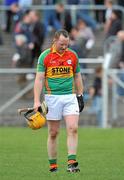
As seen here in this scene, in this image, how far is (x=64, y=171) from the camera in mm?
13250

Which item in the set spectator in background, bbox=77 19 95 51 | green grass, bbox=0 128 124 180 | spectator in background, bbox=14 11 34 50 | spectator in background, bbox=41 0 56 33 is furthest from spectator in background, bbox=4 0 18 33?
green grass, bbox=0 128 124 180

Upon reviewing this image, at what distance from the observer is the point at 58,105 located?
1307 centimetres

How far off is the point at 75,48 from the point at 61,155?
10.5m

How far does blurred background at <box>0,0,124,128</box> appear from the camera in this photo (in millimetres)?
24688

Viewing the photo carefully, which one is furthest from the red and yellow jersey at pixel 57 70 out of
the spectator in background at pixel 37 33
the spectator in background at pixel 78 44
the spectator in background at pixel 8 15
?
the spectator in background at pixel 8 15

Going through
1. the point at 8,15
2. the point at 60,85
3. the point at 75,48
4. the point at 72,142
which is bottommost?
the point at 72,142

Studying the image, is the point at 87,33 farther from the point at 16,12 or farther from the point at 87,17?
the point at 16,12

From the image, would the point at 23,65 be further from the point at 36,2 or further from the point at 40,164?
the point at 40,164

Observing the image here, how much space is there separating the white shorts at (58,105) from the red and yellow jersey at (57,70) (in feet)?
0.25

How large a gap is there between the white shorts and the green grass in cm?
86

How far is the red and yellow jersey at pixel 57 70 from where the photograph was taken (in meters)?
13.1

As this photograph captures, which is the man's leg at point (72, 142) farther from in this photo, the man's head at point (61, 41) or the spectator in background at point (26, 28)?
the spectator in background at point (26, 28)

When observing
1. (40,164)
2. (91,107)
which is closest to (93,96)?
(91,107)

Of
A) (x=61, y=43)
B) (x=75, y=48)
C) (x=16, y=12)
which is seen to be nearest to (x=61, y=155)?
(x=61, y=43)
